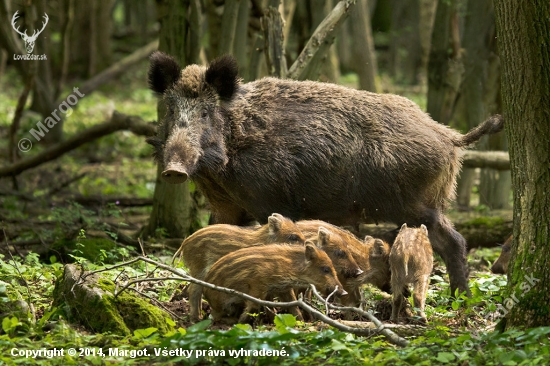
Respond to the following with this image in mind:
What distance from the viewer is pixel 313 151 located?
7.69 m

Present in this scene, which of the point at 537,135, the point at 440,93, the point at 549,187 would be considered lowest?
the point at 549,187

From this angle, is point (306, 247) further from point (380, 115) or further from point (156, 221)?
point (156, 221)

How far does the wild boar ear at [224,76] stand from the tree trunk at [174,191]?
2.40 m

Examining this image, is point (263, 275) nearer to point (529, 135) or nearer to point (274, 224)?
point (274, 224)

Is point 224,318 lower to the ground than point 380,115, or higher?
lower

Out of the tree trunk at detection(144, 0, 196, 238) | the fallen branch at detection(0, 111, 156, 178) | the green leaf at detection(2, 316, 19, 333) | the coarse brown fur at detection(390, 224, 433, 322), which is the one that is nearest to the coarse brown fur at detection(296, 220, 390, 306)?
the coarse brown fur at detection(390, 224, 433, 322)

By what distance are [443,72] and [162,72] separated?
19.7 feet

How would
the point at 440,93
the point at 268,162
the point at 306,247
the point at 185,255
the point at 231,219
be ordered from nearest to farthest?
the point at 306,247, the point at 185,255, the point at 268,162, the point at 231,219, the point at 440,93

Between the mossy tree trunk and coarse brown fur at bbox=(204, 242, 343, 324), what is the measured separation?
408cm

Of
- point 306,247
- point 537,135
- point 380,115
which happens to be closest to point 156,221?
point 380,115

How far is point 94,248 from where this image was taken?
8531mm

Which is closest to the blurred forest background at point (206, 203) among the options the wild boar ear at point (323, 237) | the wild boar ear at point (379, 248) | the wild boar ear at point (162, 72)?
the wild boar ear at point (379, 248)

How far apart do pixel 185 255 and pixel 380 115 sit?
2.56 metres

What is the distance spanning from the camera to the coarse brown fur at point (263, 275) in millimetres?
5926
